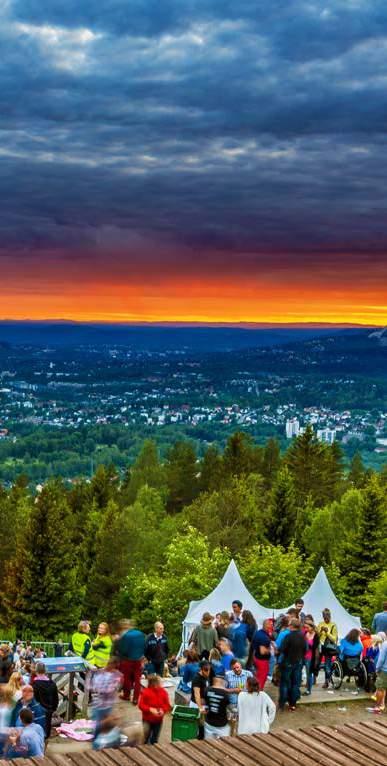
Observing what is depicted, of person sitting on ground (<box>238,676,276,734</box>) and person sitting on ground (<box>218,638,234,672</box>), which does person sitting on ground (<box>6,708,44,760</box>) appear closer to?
person sitting on ground (<box>238,676,276,734</box>)

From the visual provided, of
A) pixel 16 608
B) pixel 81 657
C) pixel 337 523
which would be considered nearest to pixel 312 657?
pixel 81 657

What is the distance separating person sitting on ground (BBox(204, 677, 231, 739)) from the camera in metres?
12.3

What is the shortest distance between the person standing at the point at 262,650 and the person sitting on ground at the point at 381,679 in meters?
1.97

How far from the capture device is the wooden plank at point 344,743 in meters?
10.2

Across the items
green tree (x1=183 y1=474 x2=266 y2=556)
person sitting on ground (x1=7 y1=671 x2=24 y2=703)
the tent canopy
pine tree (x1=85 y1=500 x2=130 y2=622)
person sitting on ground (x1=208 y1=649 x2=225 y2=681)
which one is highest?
person sitting on ground (x1=7 y1=671 x2=24 y2=703)

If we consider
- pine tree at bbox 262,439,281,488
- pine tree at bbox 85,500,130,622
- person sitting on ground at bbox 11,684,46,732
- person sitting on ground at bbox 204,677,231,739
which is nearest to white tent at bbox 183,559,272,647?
person sitting on ground at bbox 204,677,231,739

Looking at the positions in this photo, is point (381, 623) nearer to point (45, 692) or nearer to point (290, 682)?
point (290, 682)

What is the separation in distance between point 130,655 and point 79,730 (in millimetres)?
1498

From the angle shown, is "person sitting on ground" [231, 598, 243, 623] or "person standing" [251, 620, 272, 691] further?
"person sitting on ground" [231, 598, 243, 623]

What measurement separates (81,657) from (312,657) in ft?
14.2

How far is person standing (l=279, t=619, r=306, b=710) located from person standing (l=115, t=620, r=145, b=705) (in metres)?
2.46

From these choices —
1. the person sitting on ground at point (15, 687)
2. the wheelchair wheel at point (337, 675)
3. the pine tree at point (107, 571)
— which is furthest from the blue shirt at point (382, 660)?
the pine tree at point (107, 571)

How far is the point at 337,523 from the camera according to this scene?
49.5 meters

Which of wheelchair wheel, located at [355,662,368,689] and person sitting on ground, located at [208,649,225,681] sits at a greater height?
person sitting on ground, located at [208,649,225,681]
